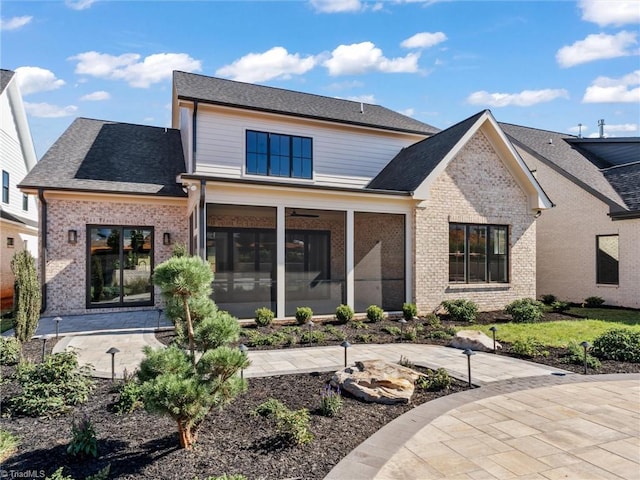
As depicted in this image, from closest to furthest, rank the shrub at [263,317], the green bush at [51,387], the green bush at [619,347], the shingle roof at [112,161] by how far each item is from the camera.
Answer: the green bush at [51,387]
the green bush at [619,347]
the shrub at [263,317]
the shingle roof at [112,161]

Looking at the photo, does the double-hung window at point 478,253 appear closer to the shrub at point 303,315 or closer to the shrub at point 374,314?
the shrub at point 374,314

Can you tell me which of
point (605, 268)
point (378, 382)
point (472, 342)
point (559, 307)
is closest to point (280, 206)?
point (472, 342)

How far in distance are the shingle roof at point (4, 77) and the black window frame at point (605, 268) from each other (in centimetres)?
2607

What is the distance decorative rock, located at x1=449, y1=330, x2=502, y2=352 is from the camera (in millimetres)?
8531

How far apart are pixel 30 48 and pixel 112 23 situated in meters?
1.72

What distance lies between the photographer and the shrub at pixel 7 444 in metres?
3.74

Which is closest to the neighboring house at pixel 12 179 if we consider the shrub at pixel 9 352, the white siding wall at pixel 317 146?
the white siding wall at pixel 317 146

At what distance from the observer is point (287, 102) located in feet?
52.2

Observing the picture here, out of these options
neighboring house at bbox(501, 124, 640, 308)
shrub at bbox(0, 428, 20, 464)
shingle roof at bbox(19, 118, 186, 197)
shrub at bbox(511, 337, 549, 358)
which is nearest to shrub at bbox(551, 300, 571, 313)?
neighboring house at bbox(501, 124, 640, 308)

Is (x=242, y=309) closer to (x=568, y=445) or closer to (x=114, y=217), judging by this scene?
(x=114, y=217)

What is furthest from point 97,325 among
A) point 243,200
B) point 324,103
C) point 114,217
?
point 324,103

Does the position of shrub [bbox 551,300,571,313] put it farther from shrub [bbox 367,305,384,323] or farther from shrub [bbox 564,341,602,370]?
shrub [bbox 367,305,384,323]

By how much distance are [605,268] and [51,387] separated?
17906 mm

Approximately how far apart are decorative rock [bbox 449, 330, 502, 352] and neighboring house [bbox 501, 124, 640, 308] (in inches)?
370
